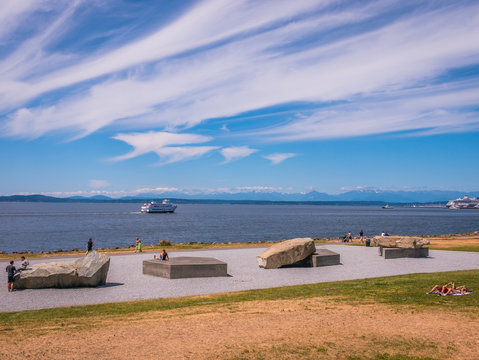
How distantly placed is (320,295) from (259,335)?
19.1ft

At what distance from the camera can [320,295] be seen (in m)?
15.8

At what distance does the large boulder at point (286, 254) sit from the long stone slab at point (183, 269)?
11.2ft

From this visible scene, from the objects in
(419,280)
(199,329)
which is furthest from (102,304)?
(419,280)

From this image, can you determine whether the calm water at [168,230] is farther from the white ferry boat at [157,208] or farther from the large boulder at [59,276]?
the white ferry boat at [157,208]

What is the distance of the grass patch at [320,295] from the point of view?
43.1ft

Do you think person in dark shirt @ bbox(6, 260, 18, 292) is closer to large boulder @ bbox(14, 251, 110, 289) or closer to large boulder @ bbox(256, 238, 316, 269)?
large boulder @ bbox(14, 251, 110, 289)

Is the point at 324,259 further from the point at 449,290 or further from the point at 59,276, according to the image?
the point at 59,276

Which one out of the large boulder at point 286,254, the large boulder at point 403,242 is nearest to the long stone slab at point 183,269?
the large boulder at point 286,254

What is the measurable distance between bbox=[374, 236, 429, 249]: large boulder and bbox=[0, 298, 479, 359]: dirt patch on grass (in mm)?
18807

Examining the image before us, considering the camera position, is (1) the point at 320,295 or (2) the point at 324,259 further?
(2) the point at 324,259

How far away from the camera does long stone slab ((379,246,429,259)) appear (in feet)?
98.5

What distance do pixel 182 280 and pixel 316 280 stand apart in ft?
20.4

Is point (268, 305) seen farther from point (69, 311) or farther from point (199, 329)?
point (69, 311)

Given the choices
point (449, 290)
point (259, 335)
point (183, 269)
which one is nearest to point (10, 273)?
point (183, 269)
